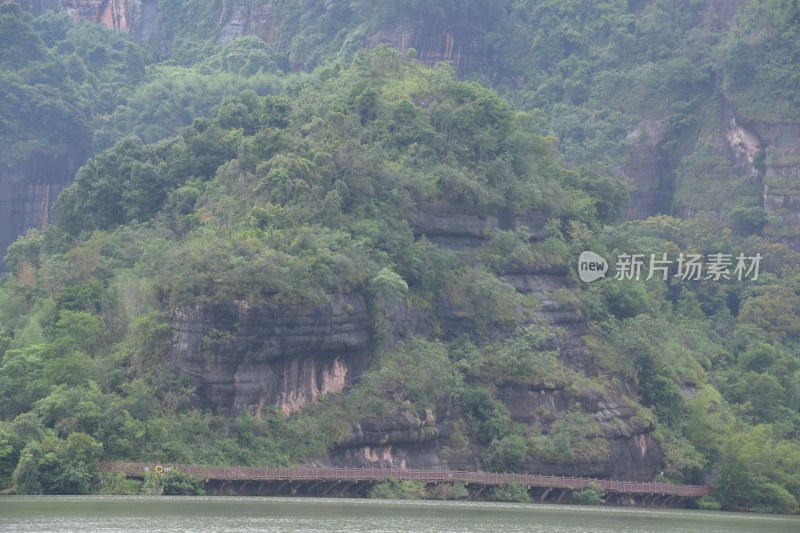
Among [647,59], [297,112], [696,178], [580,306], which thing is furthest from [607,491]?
[647,59]

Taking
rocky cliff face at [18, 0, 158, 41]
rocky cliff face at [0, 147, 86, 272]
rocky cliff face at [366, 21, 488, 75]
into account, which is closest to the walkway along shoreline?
rocky cliff face at [0, 147, 86, 272]

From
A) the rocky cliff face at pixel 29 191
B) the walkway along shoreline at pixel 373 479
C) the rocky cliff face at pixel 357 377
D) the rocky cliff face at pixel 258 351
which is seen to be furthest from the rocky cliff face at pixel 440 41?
the walkway along shoreline at pixel 373 479

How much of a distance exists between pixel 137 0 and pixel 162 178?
61.9 m

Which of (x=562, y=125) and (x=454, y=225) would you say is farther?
(x=562, y=125)

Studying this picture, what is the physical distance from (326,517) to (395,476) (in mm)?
10033

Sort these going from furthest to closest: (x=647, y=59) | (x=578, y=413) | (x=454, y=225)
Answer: (x=647, y=59), (x=454, y=225), (x=578, y=413)

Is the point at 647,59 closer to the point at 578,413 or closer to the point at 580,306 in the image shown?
the point at 580,306

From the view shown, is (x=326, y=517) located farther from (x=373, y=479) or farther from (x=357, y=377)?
(x=357, y=377)

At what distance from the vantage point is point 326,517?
5950 centimetres

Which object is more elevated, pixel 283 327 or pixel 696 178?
pixel 696 178

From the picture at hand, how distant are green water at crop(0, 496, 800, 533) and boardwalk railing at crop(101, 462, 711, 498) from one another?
3.76ft

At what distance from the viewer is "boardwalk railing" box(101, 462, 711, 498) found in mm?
65188

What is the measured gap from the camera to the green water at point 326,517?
180 feet

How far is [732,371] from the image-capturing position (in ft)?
290
